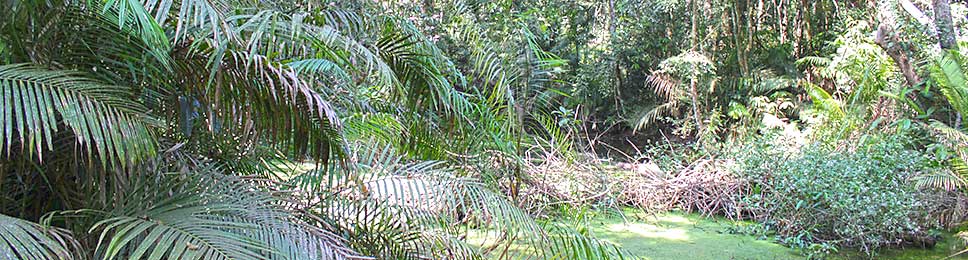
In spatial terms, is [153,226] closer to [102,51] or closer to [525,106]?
[102,51]

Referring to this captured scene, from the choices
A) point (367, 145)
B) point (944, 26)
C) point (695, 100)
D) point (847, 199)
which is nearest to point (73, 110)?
point (367, 145)

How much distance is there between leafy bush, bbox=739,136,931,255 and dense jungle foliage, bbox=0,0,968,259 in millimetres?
16

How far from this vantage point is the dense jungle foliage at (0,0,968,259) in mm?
1505

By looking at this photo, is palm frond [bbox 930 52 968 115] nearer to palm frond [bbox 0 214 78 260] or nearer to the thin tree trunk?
the thin tree trunk

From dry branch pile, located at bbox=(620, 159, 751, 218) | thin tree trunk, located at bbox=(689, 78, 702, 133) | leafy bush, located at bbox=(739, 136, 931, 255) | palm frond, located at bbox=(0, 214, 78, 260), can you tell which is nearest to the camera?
palm frond, located at bbox=(0, 214, 78, 260)

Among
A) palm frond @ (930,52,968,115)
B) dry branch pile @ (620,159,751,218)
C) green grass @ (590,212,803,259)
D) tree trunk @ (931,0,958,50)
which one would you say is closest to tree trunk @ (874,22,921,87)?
tree trunk @ (931,0,958,50)

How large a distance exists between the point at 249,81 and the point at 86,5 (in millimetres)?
405

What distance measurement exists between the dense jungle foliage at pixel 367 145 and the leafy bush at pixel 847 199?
0.05ft

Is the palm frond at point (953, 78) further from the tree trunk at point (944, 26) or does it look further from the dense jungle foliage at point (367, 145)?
the tree trunk at point (944, 26)

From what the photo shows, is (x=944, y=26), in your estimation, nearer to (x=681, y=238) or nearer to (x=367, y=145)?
(x=681, y=238)

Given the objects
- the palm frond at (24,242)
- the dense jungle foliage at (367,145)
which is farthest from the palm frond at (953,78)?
the palm frond at (24,242)

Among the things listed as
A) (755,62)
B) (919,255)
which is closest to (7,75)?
(919,255)

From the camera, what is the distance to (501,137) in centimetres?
261

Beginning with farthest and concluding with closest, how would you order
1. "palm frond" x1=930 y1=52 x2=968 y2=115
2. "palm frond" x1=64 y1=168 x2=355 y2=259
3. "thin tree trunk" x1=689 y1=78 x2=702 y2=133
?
"thin tree trunk" x1=689 y1=78 x2=702 y2=133
"palm frond" x1=930 y1=52 x2=968 y2=115
"palm frond" x1=64 y1=168 x2=355 y2=259
